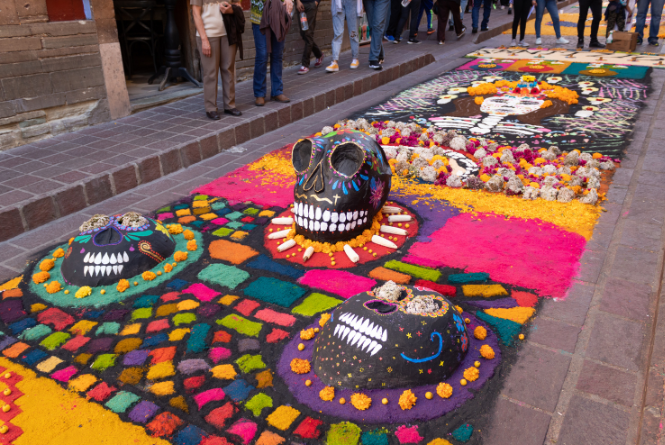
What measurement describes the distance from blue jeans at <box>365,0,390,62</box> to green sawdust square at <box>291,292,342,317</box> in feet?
21.6

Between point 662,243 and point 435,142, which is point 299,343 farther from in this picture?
point 435,142

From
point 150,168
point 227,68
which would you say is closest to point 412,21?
point 227,68

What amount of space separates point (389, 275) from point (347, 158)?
83cm

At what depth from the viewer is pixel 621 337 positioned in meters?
2.56

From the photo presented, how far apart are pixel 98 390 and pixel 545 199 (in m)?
3.49

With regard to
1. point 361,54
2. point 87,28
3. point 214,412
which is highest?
point 87,28

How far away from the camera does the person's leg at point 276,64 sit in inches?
260

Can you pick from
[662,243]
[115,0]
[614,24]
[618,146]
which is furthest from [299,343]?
[614,24]

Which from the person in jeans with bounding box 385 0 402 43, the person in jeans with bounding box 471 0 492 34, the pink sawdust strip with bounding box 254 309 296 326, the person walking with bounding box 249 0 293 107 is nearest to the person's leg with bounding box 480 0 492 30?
the person in jeans with bounding box 471 0 492 34

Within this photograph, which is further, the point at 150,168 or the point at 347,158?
the point at 150,168

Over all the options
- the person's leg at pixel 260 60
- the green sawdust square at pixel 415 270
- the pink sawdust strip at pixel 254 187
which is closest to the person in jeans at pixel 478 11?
the person's leg at pixel 260 60

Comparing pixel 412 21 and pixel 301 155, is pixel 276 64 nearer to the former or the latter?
pixel 301 155

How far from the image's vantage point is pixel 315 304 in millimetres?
2926

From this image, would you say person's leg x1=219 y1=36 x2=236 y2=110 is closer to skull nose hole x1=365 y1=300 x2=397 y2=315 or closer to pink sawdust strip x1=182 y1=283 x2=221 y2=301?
pink sawdust strip x1=182 y1=283 x2=221 y2=301
